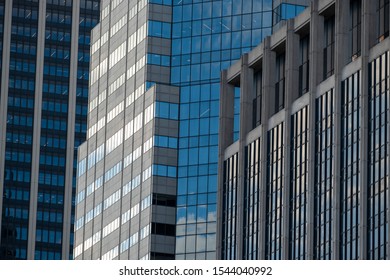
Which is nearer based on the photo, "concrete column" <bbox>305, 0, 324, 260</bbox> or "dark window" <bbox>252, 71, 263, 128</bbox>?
"concrete column" <bbox>305, 0, 324, 260</bbox>

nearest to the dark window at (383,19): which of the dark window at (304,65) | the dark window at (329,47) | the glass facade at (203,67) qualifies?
the dark window at (329,47)

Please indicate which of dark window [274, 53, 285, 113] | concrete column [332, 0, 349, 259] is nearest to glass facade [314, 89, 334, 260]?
concrete column [332, 0, 349, 259]

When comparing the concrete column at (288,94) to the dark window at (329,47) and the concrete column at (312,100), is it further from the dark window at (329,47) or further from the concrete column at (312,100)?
the dark window at (329,47)

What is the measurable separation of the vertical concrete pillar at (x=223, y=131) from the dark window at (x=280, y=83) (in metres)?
12.1

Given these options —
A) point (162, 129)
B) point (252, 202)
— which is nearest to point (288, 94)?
point (252, 202)

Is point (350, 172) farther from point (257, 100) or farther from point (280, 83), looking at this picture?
point (257, 100)

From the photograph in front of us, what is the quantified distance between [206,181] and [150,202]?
7743 millimetres

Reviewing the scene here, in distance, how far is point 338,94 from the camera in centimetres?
11094

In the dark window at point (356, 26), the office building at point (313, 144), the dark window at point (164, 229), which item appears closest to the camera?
the office building at point (313, 144)

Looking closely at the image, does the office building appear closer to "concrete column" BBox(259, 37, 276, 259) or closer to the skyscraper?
"concrete column" BBox(259, 37, 276, 259)

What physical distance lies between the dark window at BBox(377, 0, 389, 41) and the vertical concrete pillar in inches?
1291

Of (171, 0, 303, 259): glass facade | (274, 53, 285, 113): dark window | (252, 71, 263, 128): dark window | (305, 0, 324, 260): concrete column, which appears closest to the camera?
(305, 0, 324, 260): concrete column

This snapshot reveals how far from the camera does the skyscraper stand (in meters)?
176

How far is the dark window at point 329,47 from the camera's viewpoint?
116 meters
